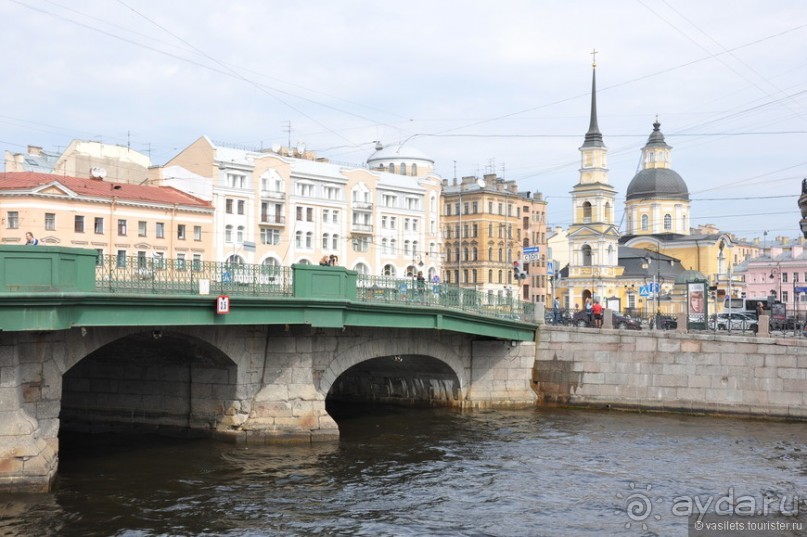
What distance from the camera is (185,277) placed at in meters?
23.5

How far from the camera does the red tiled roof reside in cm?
5741

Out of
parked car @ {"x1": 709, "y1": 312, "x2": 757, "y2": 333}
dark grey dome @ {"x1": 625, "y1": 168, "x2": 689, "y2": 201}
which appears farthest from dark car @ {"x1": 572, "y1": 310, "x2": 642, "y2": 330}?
dark grey dome @ {"x1": 625, "y1": 168, "x2": 689, "y2": 201}

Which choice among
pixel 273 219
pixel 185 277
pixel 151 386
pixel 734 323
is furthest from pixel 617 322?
pixel 273 219

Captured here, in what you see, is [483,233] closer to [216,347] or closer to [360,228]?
[360,228]

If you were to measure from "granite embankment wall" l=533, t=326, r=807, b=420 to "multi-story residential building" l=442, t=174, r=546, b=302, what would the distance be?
184ft

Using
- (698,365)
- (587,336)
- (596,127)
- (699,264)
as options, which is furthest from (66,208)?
(699,264)

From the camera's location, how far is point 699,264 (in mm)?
118875

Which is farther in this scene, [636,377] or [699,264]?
[699,264]

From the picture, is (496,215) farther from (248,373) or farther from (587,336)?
A: (248,373)

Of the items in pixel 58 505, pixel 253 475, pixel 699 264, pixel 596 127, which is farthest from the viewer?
pixel 699 264

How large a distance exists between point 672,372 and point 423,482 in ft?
51.7

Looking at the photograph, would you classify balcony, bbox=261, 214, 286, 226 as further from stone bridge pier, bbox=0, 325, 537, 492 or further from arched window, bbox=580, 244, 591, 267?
arched window, bbox=580, 244, 591, 267

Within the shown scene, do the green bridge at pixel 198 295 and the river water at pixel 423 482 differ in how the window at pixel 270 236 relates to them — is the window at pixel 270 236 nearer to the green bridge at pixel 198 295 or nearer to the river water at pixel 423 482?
the green bridge at pixel 198 295

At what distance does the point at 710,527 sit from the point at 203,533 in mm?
10100
